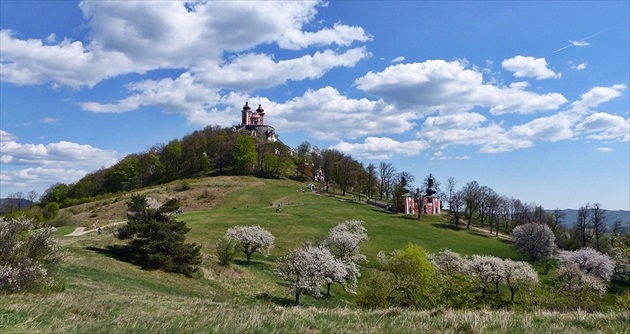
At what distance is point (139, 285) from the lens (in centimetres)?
2747

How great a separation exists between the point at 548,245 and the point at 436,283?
53246 millimetres

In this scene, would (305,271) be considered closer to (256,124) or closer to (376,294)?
(376,294)

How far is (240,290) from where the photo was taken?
33.5m

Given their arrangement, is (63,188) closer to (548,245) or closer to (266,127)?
(266,127)

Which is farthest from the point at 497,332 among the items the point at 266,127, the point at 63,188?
the point at 266,127

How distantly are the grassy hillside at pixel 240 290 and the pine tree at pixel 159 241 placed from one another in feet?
4.10

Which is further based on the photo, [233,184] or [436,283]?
[233,184]

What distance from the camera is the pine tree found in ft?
113

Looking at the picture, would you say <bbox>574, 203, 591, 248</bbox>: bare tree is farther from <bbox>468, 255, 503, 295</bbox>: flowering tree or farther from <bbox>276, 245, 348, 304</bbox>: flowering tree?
<bbox>276, 245, 348, 304</bbox>: flowering tree

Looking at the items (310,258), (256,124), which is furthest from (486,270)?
(256,124)

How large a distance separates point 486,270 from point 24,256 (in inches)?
1626

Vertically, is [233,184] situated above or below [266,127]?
below

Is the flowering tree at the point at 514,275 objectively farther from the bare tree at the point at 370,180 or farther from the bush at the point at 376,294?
the bare tree at the point at 370,180

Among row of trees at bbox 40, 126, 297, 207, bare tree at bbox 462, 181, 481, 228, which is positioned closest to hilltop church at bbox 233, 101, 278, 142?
row of trees at bbox 40, 126, 297, 207
